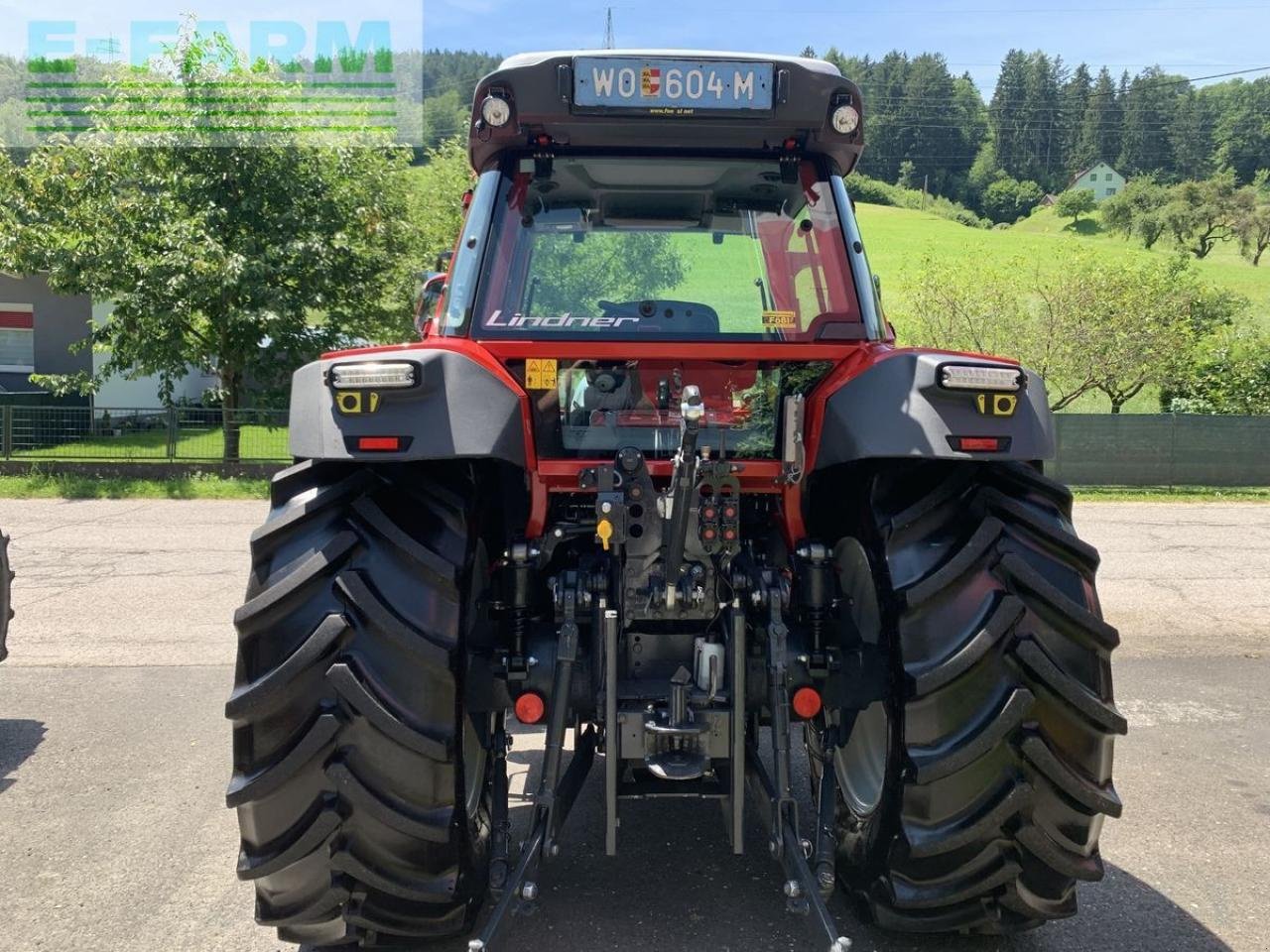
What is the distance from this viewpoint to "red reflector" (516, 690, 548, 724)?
121 inches

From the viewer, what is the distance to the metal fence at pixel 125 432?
1694 centimetres

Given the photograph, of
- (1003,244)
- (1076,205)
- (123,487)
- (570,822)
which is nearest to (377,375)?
(570,822)

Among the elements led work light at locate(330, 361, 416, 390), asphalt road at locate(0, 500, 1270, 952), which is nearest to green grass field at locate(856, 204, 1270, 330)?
asphalt road at locate(0, 500, 1270, 952)

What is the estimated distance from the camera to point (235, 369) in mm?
17984

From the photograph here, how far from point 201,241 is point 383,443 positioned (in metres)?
15.6

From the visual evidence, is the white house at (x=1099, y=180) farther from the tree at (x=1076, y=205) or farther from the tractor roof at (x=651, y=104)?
the tractor roof at (x=651, y=104)

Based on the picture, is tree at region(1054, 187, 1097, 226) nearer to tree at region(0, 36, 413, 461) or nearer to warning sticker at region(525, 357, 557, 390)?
tree at region(0, 36, 413, 461)

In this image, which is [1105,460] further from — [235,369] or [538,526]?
[538,526]

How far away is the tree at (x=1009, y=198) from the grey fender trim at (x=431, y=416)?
272 ft

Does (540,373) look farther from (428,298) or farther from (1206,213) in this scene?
(1206,213)

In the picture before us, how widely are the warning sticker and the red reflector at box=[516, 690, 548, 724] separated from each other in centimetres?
94

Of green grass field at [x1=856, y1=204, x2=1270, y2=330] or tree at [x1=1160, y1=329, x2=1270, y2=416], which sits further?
green grass field at [x1=856, y1=204, x2=1270, y2=330]

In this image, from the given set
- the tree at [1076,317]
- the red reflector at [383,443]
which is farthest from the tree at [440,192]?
the red reflector at [383,443]

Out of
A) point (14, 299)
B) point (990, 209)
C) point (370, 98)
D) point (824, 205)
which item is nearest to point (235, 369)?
point (370, 98)
